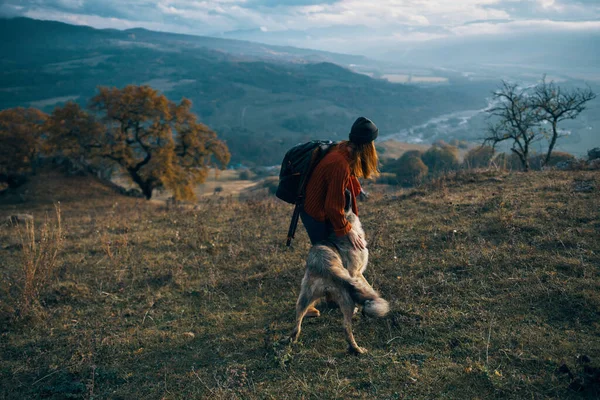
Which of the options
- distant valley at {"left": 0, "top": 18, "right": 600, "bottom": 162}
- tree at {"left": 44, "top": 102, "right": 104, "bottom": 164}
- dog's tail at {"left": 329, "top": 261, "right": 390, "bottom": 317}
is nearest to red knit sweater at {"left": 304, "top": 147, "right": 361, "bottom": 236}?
dog's tail at {"left": 329, "top": 261, "right": 390, "bottom": 317}

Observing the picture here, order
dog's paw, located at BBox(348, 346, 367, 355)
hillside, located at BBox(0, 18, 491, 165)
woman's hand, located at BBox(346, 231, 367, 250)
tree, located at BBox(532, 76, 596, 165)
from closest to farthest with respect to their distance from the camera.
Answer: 1. dog's paw, located at BBox(348, 346, 367, 355)
2. woman's hand, located at BBox(346, 231, 367, 250)
3. tree, located at BBox(532, 76, 596, 165)
4. hillside, located at BBox(0, 18, 491, 165)

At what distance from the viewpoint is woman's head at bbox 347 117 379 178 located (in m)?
4.19

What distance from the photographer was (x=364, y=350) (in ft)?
14.2

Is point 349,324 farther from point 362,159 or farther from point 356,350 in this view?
point 362,159

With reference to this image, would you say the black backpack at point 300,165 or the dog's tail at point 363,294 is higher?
the black backpack at point 300,165

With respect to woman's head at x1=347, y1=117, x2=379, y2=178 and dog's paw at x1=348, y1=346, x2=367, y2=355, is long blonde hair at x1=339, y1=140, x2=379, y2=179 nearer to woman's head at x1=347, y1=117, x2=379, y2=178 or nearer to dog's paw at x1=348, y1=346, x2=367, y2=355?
woman's head at x1=347, y1=117, x2=379, y2=178

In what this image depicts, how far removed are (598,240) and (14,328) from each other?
9103 millimetres

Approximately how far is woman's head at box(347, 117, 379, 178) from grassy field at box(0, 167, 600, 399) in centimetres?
198

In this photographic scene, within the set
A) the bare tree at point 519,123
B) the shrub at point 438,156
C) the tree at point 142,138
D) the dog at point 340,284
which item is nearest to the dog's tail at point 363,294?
the dog at point 340,284

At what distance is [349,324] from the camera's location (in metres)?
4.21

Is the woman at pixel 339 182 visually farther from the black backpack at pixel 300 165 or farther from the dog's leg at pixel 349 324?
the dog's leg at pixel 349 324

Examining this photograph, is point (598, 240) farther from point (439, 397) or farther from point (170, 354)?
point (170, 354)

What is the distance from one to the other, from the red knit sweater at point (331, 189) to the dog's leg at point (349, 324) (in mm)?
779

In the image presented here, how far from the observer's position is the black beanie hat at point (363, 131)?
4180 mm
